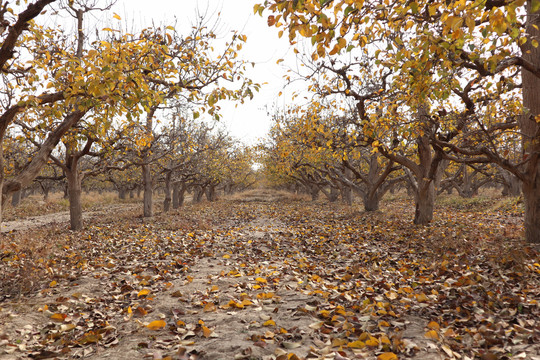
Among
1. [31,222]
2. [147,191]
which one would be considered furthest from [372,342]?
[31,222]

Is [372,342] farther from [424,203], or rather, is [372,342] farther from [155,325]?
[424,203]

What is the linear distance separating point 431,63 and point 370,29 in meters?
1.32

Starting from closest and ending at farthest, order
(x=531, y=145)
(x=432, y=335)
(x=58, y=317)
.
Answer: (x=432, y=335)
(x=58, y=317)
(x=531, y=145)

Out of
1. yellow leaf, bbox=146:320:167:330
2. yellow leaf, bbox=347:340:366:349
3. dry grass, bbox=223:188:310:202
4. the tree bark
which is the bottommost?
yellow leaf, bbox=146:320:167:330

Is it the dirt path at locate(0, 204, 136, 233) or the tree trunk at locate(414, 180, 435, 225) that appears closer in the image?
the tree trunk at locate(414, 180, 435, 225)

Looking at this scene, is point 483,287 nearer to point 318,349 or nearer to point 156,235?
point 318,349

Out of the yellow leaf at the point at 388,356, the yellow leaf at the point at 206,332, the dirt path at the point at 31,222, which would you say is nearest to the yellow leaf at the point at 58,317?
the yellow leaf at the point at 206,332

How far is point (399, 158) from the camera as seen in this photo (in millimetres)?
11805

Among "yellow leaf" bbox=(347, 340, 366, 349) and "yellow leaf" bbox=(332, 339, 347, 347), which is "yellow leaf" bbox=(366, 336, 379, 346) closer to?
"yellow leaf" bbox=(347, 340, 366, 349)

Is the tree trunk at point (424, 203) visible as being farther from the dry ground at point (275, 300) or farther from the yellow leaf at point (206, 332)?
the yellow leaf at point (206, 332)

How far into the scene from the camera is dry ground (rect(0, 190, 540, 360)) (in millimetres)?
3574

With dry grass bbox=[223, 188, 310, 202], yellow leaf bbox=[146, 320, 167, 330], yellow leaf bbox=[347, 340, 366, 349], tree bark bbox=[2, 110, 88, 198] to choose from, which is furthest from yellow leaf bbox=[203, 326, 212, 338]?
dry grass bbox=[223, 188, 310, 202]

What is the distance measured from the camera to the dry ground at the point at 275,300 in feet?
11.7

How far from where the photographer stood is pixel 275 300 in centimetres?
501
